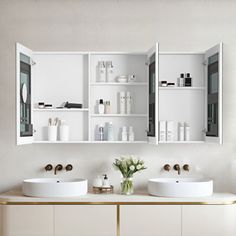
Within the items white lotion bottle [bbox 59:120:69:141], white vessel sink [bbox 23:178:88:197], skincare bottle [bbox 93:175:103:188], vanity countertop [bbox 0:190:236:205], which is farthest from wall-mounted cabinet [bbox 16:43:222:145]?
vanity countertop [bbox 0:190:236:205]

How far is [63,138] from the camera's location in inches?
195

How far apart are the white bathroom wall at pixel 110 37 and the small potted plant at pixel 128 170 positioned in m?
0.34

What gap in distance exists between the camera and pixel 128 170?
476 cm

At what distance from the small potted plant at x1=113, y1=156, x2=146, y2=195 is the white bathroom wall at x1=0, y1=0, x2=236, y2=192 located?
0.34 m

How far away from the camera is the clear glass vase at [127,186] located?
15.5ft

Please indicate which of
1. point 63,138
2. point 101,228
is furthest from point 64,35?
point 101,228

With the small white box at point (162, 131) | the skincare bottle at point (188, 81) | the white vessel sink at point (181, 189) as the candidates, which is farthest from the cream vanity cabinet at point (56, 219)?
the skincare bottle at point (188, 81)

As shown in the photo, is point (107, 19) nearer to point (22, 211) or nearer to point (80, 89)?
point (80, 89)

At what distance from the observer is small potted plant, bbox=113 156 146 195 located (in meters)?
4.72

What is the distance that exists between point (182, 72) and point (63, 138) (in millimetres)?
1332

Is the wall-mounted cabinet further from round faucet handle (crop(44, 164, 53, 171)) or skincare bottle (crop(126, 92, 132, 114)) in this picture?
round faucet handle (crop(44, 164, 53, 171))

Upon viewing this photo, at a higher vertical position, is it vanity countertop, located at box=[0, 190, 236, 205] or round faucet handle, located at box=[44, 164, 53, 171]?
round faucet handle, located at box=[44, 164, 53, 171]

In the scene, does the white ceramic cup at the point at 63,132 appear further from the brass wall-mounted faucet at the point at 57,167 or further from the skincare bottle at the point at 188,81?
the skincare bottle at the point at 188,81

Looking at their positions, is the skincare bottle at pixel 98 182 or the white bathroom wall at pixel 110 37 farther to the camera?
the white bathroom wall at pixel 110 37
